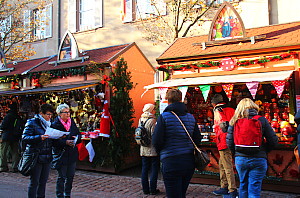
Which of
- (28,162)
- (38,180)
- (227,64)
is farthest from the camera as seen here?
(227,64)

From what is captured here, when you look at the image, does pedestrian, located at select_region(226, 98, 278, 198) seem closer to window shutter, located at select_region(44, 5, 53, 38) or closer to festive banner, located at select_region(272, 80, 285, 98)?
festive banner, located at select_region(272, 80, 285, 98)

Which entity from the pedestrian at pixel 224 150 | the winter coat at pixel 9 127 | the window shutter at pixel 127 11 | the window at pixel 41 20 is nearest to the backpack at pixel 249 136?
the pedestrian at pixel 224 150

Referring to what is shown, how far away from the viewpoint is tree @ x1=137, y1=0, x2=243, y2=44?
8.77 meters

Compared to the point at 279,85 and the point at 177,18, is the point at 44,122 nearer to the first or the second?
the point at 279,85

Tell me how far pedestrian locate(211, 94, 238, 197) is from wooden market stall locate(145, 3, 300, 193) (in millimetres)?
635

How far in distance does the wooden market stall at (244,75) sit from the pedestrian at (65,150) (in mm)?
2473

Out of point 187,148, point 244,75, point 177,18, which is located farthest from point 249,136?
point 177,18

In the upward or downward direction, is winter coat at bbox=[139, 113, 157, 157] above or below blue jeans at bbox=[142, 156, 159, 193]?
above

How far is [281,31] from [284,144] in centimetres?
283

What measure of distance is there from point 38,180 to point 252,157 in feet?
10.2

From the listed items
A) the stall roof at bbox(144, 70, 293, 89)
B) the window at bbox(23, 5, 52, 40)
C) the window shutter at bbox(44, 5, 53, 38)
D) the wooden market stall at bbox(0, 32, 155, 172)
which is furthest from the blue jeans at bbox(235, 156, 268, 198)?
the window shutter at bbox(44, 5, 53, 38)

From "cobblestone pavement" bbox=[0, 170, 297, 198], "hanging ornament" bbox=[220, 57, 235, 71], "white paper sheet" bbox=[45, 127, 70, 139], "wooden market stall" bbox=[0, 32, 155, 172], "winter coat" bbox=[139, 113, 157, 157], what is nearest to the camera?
"white paper sheet" bbox=[45, 127, 70, 139]

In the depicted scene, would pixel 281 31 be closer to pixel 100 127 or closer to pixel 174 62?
pixel 174 62

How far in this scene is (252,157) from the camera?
3766 mm
